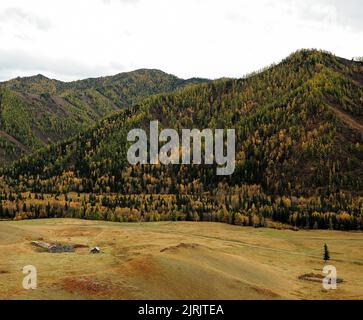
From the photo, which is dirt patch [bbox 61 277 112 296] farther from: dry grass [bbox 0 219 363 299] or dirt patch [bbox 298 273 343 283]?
dirt patch [bbox 298 273 343 283]

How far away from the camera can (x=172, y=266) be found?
7800 cm

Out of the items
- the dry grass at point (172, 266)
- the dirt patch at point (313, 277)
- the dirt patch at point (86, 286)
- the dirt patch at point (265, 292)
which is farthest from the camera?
the dirt patch at point (313, 277)

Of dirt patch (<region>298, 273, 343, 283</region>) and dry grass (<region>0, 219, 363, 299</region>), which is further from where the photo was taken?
dirt patch (<region>298, 273, 343, 283</region>)

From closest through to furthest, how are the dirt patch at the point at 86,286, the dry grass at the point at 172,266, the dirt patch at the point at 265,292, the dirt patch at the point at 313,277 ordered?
the dirt patch at the point at 86,286 → the dry grass at the point at 172,266 → the dirt patch at the point at 265,292 → the dirt patch at the point at 313,277

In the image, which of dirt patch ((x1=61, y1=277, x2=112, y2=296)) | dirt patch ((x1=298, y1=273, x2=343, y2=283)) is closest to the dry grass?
dirt patch ((x1=61, y1=277, x2=112, y2=296))

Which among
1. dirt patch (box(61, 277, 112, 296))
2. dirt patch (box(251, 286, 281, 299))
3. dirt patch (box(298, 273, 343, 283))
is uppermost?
dirt patch (box(61, 277, 112, 296))

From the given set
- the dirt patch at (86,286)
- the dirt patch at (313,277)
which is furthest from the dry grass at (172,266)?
the dirt patch at (313,277)

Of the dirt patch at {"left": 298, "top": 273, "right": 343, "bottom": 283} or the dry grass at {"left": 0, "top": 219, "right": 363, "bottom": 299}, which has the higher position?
the dry grass at {"left": 0, "top": 219, "right": 363, "bottom": 299}

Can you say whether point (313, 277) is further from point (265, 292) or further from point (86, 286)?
point (86, 286)

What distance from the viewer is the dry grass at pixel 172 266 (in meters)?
68.4

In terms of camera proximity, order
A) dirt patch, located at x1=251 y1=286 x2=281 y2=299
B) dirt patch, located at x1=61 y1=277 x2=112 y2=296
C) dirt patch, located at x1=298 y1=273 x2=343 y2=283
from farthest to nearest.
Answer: dirt patch, located at x1=298 y1=273 x2=343 y2=283 < dirt patch, located at x1=251 y1=286 x2=281 y2=299 < dirt patch, located at x1=61 y1=277 x2=112 y2=296

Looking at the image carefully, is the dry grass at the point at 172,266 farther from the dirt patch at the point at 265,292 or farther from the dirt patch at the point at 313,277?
the dirt patch at the point at 313,277

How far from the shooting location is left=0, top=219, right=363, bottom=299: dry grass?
68.4 metres
